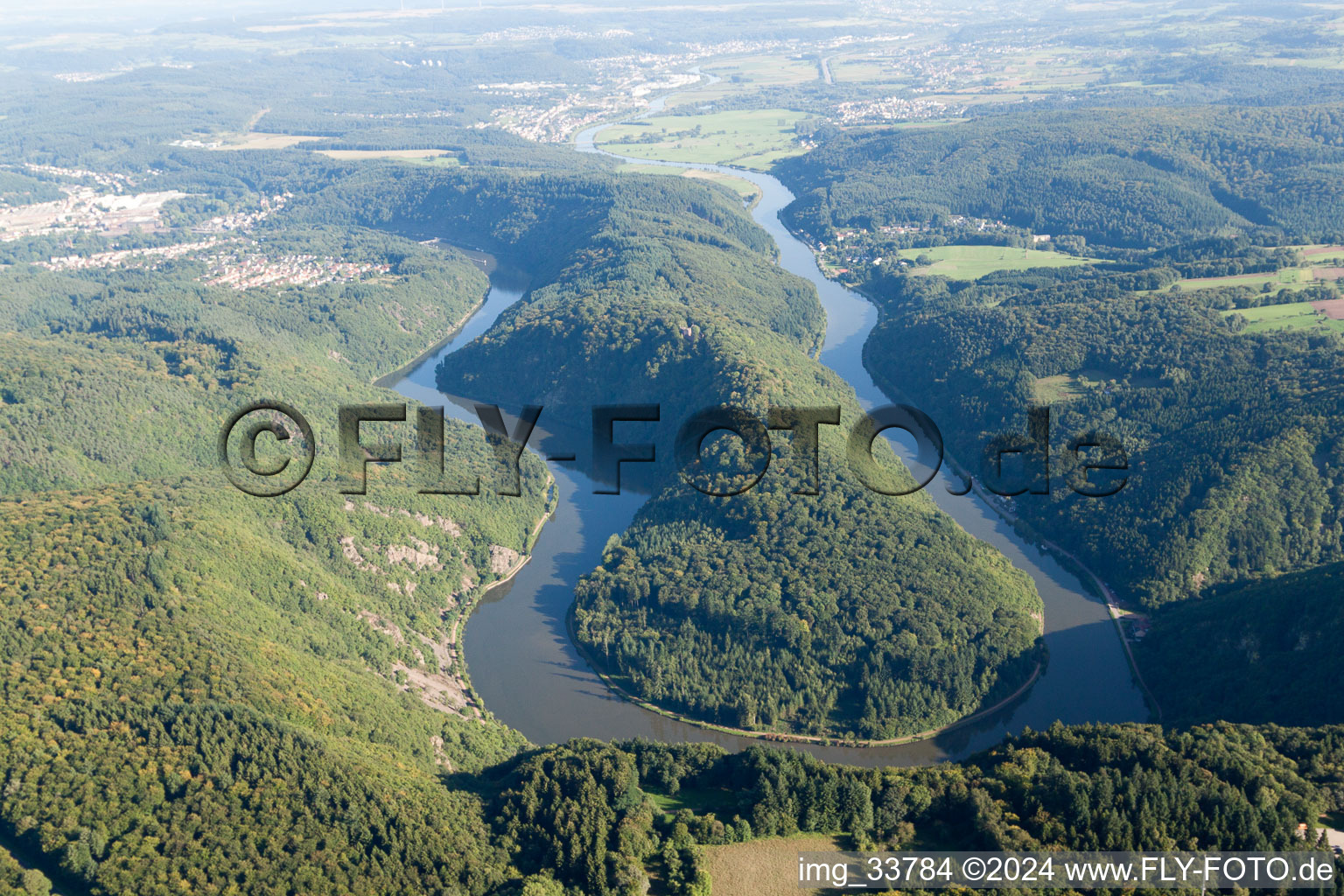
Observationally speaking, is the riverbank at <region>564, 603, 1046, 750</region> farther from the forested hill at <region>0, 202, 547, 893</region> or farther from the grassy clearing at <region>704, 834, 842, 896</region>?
the grassy clearing at <region>704, 834, 842, 896</region>

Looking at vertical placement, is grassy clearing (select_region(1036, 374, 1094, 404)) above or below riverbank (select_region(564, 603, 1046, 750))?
above

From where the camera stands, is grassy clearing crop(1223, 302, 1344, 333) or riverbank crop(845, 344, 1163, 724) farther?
grassy clearing crop(1223, 302, 1344, 333)

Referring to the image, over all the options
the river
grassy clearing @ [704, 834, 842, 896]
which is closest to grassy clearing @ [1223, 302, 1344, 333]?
the river

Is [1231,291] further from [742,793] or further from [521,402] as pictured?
[742,793]

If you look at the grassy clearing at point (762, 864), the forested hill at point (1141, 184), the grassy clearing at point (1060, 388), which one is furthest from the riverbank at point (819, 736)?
the forested hill at point (1141, 184)

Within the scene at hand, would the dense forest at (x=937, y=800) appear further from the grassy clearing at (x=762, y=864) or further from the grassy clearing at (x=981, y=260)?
the grassy clearing at (x=981, y=260)

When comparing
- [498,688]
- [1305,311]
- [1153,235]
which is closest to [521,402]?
[498,688]
